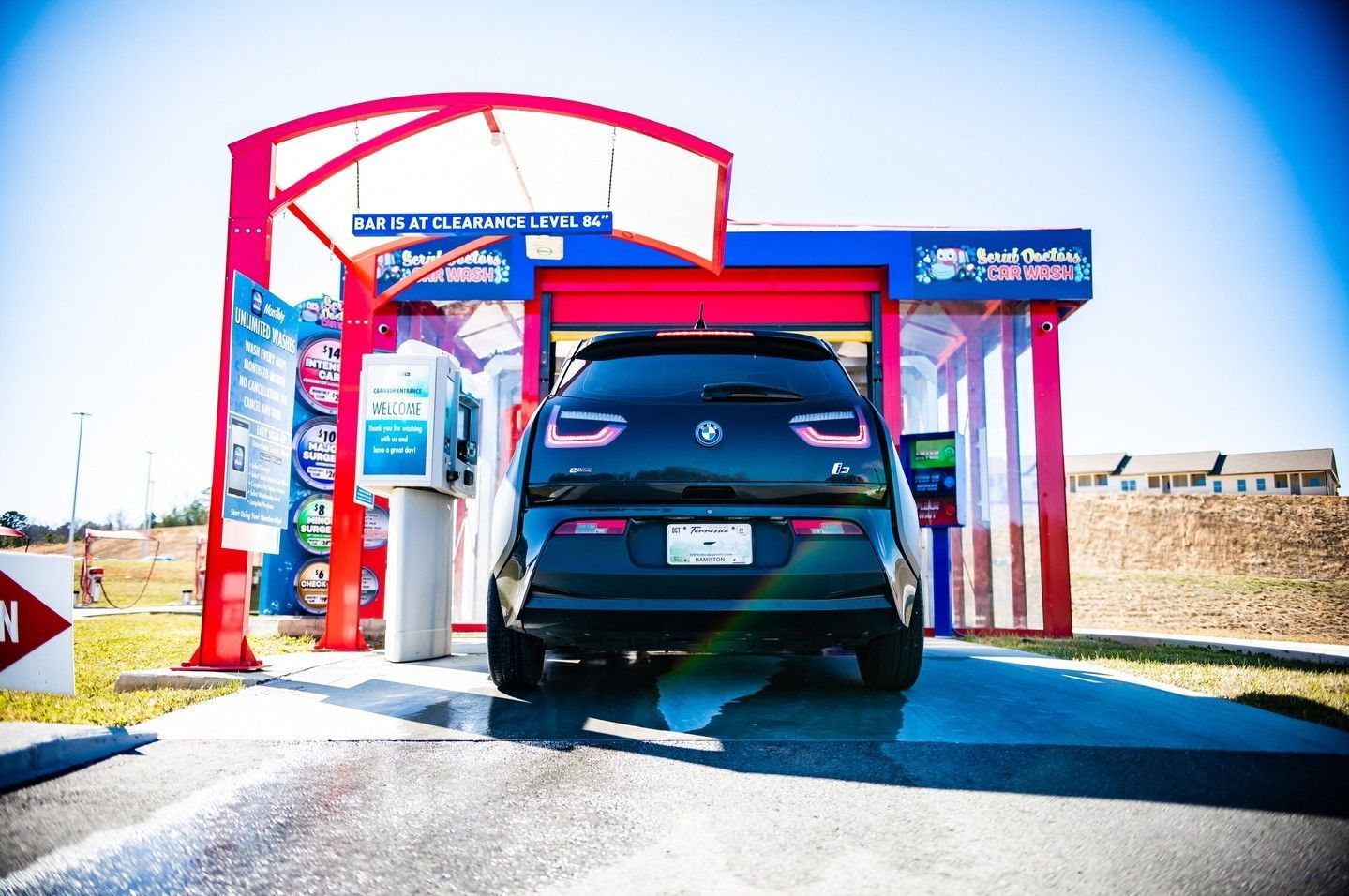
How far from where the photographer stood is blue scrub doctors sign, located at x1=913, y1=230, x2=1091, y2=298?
32.3ft

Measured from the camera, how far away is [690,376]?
152 inches

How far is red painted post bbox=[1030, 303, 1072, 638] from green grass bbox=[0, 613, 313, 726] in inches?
289

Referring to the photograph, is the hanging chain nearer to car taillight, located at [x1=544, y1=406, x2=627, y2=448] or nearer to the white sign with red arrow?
car taillight, located at [x1=544, y1=406, x2=627, y2=448]

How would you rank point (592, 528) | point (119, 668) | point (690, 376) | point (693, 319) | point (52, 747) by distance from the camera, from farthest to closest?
point (693, 319), point (119, 668), point (690, 376), point (592, 528), point (52, 747)

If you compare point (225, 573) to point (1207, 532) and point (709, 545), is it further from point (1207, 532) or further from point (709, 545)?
point (1207, 532)

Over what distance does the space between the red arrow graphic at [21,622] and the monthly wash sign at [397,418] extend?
250 centimetres

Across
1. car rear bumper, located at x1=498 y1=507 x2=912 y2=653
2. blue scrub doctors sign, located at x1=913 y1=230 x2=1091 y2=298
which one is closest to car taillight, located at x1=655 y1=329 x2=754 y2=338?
car rear bumper, located at x1=498 y1=507 x2=912 y2=653

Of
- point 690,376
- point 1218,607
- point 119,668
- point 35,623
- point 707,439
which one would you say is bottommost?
point 1218,607

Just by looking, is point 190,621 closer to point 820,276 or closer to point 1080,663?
point 820,276

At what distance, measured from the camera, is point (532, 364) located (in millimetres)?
10164

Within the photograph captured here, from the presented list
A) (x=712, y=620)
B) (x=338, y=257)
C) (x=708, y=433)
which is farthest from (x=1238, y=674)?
(x=338, y=257)

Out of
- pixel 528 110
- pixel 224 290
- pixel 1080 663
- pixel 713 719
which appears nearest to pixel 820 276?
pixel 528 110

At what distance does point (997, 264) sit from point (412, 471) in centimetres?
685

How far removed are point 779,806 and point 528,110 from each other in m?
5.47
